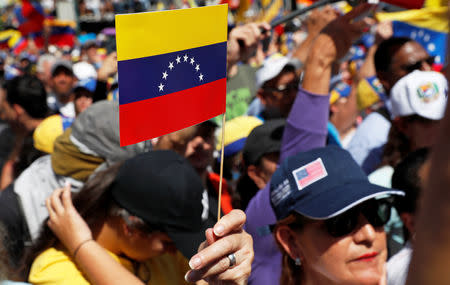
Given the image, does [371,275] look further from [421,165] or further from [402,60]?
[402,60]

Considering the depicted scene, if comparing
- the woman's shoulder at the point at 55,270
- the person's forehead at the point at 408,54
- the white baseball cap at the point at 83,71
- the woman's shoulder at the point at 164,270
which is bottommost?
the woman's shoulder at the point at 164,270

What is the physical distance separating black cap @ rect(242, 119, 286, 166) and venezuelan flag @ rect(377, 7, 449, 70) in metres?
1.98

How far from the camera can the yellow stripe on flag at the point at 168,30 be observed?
1.03m

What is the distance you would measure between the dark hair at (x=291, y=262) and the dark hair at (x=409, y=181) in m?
0.57

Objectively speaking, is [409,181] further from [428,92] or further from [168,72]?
[168,72]

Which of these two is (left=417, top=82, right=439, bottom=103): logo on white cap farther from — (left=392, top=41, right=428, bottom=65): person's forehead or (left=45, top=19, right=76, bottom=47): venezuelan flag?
(left=45, top=19, right=76, bottom=47): venezuelan flag

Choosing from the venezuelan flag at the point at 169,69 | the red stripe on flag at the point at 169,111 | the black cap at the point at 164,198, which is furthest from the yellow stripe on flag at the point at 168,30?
the black cap at the point at 164,198

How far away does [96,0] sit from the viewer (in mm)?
25672

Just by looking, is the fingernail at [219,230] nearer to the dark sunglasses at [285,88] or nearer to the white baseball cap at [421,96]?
the white baseball cap at [421,96]

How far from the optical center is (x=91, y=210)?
170cm

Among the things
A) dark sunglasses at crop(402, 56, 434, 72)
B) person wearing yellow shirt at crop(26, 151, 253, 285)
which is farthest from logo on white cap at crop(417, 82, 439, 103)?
person wearing yellow shirt at crop(26, 151, 253, 285)

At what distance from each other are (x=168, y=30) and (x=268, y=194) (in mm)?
1037

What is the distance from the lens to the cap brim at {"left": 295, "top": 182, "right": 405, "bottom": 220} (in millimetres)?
1580

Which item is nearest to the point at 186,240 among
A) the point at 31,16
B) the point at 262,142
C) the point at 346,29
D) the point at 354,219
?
the point at 354,219
